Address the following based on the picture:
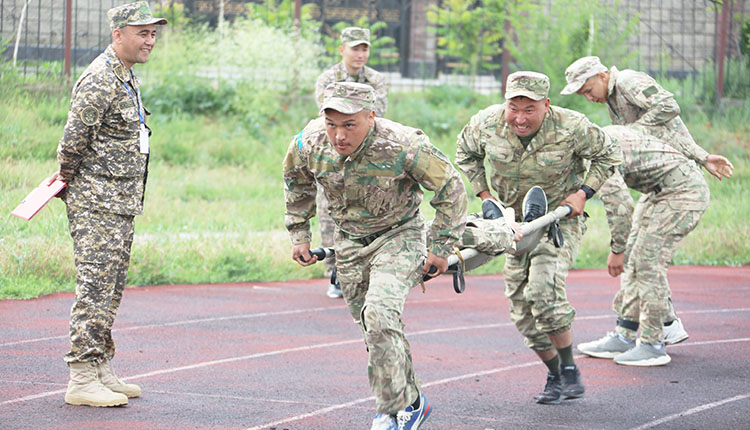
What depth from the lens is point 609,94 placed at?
788cm

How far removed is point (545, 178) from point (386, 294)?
5.96 ft

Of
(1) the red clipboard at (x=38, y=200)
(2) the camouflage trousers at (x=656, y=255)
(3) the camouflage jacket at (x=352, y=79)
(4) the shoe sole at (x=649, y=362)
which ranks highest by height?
(3) the camouflage jacket at (x=352, y=79)

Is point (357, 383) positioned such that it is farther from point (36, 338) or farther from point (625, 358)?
point (36, 338)

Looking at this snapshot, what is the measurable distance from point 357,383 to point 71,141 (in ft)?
8.36

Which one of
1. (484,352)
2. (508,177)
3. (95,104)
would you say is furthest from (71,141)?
(484,352)

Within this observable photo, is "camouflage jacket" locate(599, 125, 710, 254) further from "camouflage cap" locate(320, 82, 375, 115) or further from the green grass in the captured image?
the green grass

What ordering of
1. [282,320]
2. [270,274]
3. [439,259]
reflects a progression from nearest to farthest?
[439,259] → [282,320] → [270,274]

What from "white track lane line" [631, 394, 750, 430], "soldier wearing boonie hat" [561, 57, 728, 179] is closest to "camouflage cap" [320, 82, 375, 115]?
"white track lane line" [631, 394, 750, 430]

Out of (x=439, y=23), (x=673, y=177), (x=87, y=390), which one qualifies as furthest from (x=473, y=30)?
(x=87, y=390)

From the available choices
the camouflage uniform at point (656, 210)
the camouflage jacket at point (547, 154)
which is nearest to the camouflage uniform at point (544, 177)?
the camouflage jacket at point (547, 154)

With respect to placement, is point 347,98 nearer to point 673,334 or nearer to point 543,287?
point 543,287

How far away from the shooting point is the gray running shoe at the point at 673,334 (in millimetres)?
8320

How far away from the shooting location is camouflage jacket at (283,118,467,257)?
5.29 meters

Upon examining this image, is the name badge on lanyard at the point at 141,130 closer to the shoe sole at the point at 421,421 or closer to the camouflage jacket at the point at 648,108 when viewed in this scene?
the shoe sole at the point at 421,421
